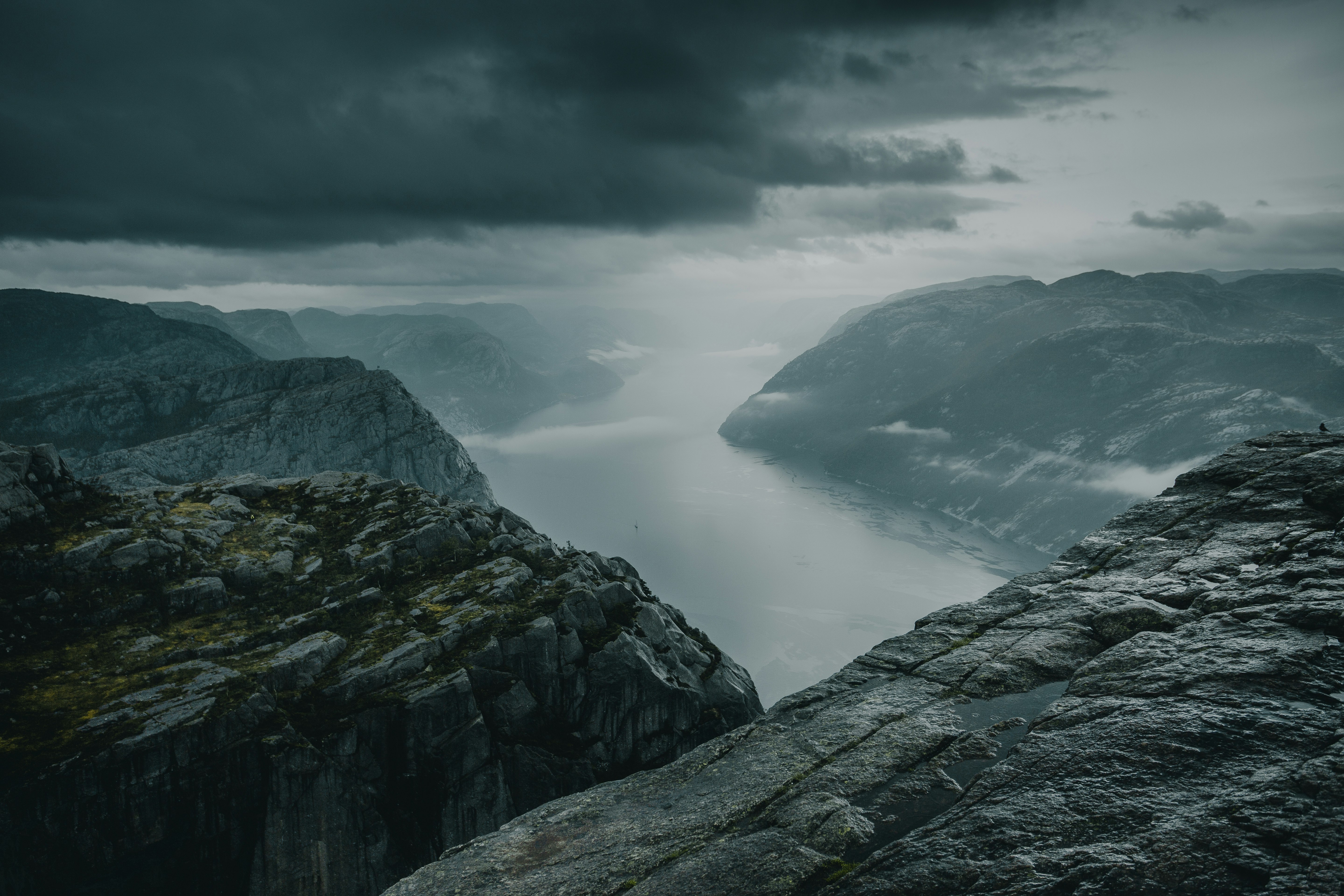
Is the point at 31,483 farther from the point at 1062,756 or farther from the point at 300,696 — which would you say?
the point at 1062,756

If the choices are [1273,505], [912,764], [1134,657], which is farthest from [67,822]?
[1273,505]

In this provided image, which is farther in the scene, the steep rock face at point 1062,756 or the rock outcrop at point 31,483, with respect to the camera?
the rock outcrop at point 31,483

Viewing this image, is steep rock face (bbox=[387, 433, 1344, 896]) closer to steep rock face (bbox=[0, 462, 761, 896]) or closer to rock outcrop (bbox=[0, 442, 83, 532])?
steep rock face (bbox=[0, 462, 761, 896])

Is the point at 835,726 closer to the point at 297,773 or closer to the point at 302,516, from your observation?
the point at 297,773

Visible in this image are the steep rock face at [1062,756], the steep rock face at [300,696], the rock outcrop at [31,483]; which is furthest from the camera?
the rock outcrop at [31,483]

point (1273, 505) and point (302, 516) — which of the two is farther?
point (302, 516)

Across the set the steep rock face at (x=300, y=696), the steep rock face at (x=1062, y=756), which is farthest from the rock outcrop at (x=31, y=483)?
the steep rock face at (x=1062, y=756)

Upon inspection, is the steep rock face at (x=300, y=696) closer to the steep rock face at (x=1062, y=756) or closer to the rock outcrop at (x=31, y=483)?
the rock outcrop at (x=31, y=483)

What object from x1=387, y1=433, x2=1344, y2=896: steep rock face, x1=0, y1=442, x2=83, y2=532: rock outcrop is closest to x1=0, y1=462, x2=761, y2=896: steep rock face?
x1=0, y1=442, x2=83, y2=532: rock outcrop
